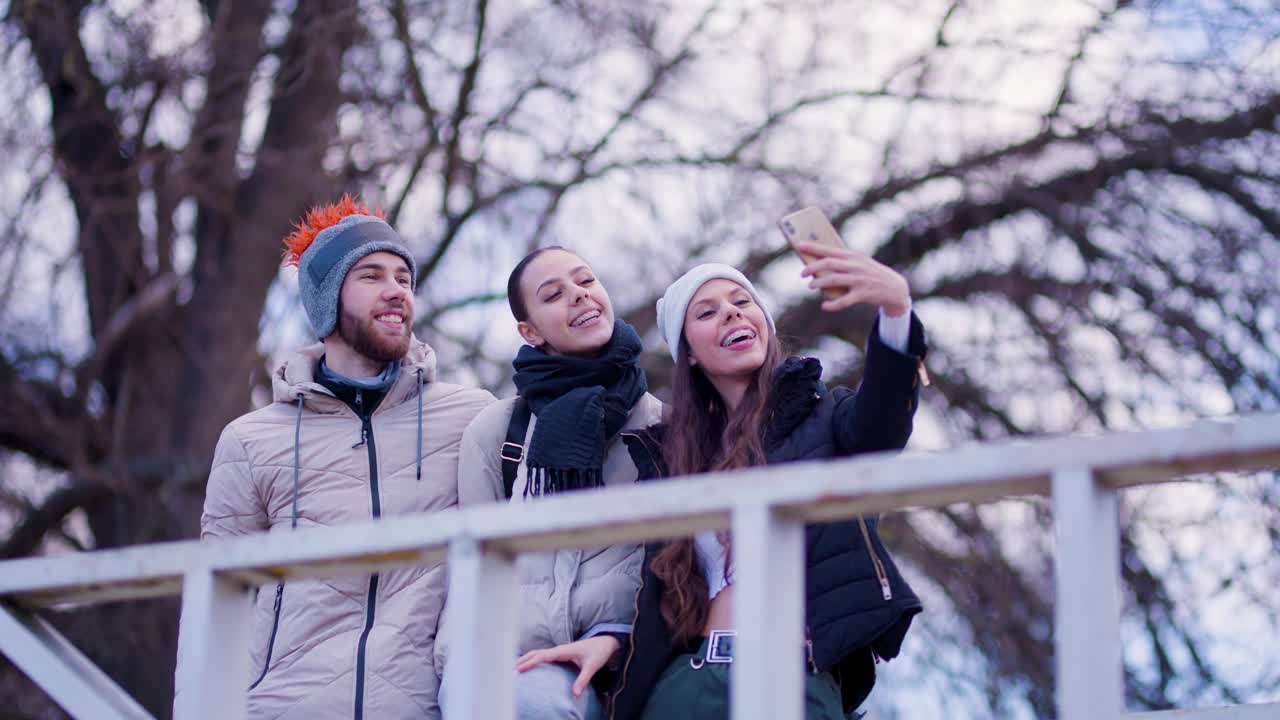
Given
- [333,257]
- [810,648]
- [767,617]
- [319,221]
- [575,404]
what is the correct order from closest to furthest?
[767,617], [810,648], [575,404], [333,257], [319,221]

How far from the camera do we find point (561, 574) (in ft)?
10.3

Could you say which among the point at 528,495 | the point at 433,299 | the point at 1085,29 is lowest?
the point at 528,495

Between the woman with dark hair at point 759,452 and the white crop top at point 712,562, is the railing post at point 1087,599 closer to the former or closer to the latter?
the woman with dark hair at point 759,452

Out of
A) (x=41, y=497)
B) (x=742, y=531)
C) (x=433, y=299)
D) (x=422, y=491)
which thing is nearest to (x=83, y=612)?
(x=41, y=497)

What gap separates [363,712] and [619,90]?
5125 mm

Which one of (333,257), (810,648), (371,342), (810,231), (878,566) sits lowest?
(810,648)

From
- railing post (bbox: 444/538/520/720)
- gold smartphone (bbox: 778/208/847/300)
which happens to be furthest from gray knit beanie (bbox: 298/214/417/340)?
railing post (bbox: 444/538/520/720)

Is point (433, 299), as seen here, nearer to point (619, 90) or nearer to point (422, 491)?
point (619, 90)

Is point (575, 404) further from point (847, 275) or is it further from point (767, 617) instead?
point (767, 617)

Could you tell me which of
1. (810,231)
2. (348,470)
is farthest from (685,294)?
(348,470)

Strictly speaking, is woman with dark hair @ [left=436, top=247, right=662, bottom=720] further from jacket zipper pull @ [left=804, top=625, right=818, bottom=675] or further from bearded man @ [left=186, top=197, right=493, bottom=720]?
jacket zipper pull @ [left=804, top=625, right=818, bottom=675]

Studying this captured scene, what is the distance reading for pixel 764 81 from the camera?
24.7ft

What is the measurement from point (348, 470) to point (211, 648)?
135cm

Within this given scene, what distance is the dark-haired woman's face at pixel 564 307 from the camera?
137 inches
